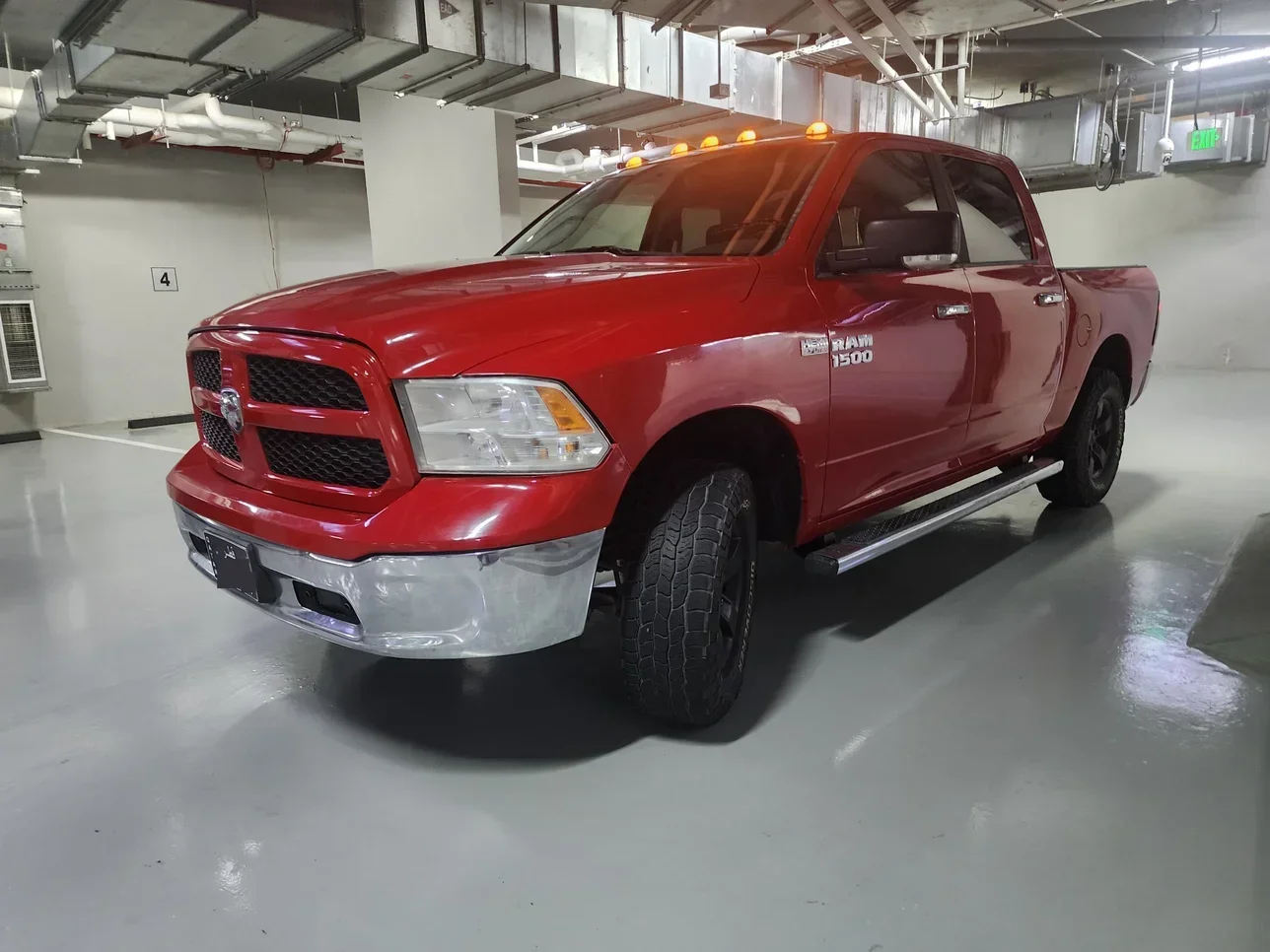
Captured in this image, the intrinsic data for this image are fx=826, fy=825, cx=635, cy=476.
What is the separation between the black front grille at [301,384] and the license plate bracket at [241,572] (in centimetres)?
36

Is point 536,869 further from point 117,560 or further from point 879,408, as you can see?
point 117,560

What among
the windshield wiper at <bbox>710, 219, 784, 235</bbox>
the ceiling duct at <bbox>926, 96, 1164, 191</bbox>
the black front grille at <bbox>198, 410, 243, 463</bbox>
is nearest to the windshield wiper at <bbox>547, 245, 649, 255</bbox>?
the windshield wiper at <bbox>710, 219, 784, 235</bbox>

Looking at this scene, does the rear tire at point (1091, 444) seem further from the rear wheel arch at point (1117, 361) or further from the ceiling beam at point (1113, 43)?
the ceiling beam at point (1113, 43)

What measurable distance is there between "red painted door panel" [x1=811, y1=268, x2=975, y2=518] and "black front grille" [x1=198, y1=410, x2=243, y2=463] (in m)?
1.58

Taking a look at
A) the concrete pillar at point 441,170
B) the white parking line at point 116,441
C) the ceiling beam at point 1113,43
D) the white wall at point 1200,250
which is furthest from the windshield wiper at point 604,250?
the white wall at point 1200,250

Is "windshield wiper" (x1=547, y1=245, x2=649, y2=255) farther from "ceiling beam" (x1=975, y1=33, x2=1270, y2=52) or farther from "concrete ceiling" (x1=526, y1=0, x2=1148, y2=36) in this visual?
"ceiling beam" (x1=975, y1=33, x2=1270, y2=52)

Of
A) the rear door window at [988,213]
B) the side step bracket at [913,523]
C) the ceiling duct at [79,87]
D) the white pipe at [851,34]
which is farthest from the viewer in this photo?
the ceiling duct at [79,87]

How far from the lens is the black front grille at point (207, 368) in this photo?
2162mm

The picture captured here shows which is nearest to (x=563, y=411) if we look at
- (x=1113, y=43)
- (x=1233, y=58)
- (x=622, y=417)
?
(x=622, y=417)

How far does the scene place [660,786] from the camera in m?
1.93

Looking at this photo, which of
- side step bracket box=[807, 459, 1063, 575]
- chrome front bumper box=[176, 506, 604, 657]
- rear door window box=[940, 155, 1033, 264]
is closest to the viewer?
chrome front bumper box=[176, 506, 604, 657]

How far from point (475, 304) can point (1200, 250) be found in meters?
12.4

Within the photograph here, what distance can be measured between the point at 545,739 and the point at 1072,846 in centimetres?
122

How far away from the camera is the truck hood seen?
1.67m
